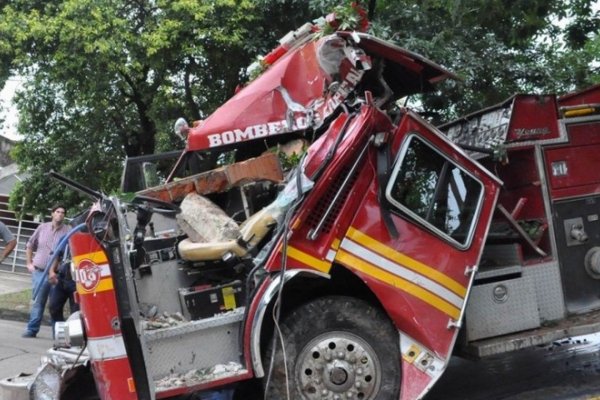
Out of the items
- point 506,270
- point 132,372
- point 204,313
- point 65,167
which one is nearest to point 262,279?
point 204,313

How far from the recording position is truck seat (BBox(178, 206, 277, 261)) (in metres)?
4.79

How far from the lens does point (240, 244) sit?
4789 mm

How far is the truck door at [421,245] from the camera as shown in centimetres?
486

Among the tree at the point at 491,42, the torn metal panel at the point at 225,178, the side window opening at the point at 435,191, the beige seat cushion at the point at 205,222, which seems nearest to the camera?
the beige seat cushion at the point at 205,222

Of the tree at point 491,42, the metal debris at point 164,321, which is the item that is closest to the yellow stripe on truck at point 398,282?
the metal debris at point 164,321

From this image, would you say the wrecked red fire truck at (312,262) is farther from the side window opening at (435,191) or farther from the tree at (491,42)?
the tree at (491,42)

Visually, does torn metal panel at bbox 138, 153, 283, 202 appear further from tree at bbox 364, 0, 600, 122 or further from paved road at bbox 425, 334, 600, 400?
tree at bbox 364, 0, 600, 122

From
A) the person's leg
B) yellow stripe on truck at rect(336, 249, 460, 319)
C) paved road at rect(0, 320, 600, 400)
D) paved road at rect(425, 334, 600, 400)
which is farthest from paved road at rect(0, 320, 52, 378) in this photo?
paved road at rect(425, 334, 600, 400)

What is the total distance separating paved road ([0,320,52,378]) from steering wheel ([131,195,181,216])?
10.2 ft

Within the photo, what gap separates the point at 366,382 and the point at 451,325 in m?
0.75

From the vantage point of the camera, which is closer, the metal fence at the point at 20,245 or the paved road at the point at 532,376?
the paved road at the point at 532,376

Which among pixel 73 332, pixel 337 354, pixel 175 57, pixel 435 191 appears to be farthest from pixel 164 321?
pixel 175 57

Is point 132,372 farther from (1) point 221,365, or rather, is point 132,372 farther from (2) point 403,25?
(2) point 403,25

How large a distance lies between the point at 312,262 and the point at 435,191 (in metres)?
1.19
